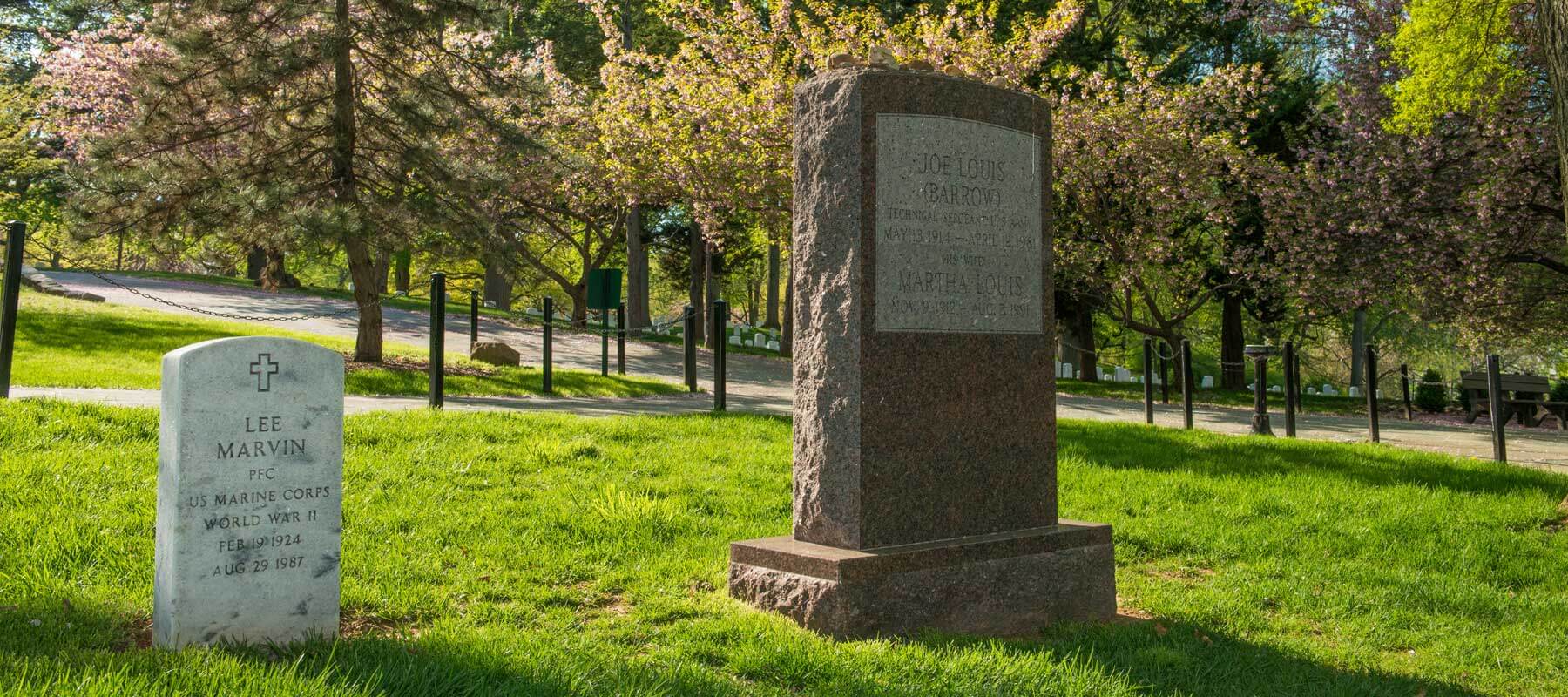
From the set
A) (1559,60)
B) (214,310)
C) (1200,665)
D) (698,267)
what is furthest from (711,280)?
(1200,665)

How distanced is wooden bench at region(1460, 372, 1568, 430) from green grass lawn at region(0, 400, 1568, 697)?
10416 millimetres

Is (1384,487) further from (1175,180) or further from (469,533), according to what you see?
(1175,180)

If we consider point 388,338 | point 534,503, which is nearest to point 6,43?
point 388,338

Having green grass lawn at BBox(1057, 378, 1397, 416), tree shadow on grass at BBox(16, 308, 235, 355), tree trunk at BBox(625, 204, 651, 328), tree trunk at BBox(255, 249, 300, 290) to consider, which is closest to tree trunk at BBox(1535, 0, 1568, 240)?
green grass lawn at BBox(1057, 378, 1397, 416)

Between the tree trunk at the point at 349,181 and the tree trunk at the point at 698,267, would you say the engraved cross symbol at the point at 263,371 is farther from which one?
the tree trunk at the point at 698,267

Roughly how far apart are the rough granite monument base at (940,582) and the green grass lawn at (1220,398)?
53.5 feet

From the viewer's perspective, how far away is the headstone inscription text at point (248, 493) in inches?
158

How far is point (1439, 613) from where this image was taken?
6.08m

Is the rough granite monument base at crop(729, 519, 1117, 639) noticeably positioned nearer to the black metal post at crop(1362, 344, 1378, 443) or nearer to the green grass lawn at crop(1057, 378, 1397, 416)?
the black metal post at crop(1362, 344, 1378, 443)

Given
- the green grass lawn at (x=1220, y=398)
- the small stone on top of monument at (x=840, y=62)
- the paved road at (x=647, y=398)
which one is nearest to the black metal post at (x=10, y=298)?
the paved road at (x=647, y=398)

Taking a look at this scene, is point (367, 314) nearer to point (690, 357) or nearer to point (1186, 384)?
point (690, 357)

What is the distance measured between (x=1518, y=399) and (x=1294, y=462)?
1168 centimetres

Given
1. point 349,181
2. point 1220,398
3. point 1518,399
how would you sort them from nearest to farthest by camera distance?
point 349,181, point 1518,399, point 1220,398

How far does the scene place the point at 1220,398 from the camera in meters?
23.4
